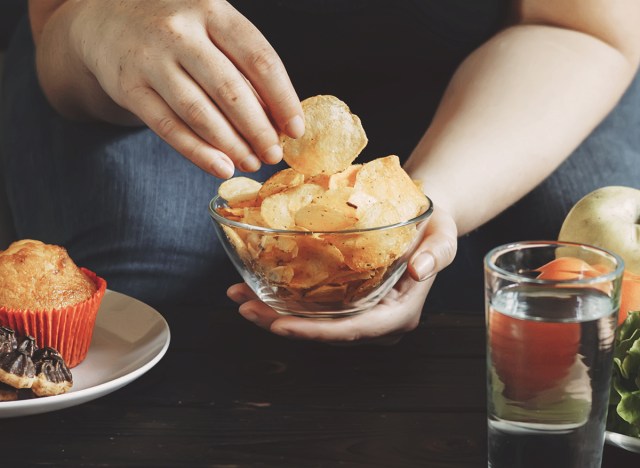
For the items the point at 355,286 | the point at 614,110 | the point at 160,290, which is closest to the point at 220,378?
the point at 355,286

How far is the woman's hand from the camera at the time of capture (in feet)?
3.23

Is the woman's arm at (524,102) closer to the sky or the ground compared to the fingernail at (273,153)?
closer to the ground

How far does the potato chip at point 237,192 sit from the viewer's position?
1.04 metres

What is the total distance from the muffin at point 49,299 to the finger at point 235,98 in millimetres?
253

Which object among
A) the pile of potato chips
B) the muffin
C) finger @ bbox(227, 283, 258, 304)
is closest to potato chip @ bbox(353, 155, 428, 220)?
the pile of potato chips

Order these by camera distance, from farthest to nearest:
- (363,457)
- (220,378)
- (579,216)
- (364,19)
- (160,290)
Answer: (364,19)
(160,290)
(579,216)
(220,378)
(363,457)

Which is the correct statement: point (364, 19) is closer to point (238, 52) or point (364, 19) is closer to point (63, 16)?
point (63, 16)

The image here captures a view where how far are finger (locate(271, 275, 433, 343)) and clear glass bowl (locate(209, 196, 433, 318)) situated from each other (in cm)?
2

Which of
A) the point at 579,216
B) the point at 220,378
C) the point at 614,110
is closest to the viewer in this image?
the point at 220,378

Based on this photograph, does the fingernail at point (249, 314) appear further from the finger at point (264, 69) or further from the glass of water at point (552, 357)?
the glass of water at point (552, 357)

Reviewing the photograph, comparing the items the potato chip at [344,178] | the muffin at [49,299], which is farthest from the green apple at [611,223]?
the muffin at [49,299]

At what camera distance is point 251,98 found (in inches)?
38.6

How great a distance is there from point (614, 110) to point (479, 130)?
16.6 inches

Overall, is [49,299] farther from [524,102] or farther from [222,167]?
[524,102]
